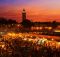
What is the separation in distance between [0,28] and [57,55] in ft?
195

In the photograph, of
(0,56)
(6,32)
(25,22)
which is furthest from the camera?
(25,22)

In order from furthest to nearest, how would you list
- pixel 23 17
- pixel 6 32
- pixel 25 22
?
1. pixel 23 17
2. pixel 25 22
3. pixel 6 32

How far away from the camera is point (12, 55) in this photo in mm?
44625

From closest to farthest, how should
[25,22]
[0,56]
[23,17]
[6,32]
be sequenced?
[0,56] → [6,32] → [25,22] → [23,17]

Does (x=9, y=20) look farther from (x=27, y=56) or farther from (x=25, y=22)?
(x=27, y=56)

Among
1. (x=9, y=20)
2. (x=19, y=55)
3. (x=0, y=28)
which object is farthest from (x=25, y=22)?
(x=19, y=55)

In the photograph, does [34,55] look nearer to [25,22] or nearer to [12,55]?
[12,55]

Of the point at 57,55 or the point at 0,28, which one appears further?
the point at 0,28

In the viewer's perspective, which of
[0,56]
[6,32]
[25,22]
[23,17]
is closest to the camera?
[0,56]

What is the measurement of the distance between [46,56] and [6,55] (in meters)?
4.54

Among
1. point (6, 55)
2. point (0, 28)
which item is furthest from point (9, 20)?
point (6, 55)

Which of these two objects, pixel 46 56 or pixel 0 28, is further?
pixel 0 28

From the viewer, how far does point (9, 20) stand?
13362 centimetres

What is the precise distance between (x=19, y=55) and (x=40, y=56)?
2.42 m
